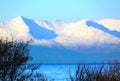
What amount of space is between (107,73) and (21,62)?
3806mm

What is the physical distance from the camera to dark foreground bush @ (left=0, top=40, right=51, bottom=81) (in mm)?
21016

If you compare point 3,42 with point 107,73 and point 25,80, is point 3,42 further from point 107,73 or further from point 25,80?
point 107,73

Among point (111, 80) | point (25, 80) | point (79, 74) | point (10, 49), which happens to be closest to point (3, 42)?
point (10, 49)

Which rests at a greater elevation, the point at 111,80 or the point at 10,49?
the point at 10,49

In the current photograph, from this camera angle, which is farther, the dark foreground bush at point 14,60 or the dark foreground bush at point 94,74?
the dark foreground bush at point 14,60

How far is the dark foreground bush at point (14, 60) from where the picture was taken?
21.0 m

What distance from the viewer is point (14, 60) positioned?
839 inches

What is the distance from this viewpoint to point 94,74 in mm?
20469

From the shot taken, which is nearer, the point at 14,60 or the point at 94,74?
the point at 94,74

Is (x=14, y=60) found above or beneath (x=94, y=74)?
above

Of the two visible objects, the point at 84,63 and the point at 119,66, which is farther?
the point at 119,66

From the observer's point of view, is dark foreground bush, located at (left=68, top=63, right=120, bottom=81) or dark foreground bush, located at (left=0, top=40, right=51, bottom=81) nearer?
dark foreground bush, located at (left=68, top=63, right=120, bottom=81)

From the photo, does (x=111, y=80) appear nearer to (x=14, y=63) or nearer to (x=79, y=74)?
(x=79, y=74)

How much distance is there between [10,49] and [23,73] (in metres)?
1.32
